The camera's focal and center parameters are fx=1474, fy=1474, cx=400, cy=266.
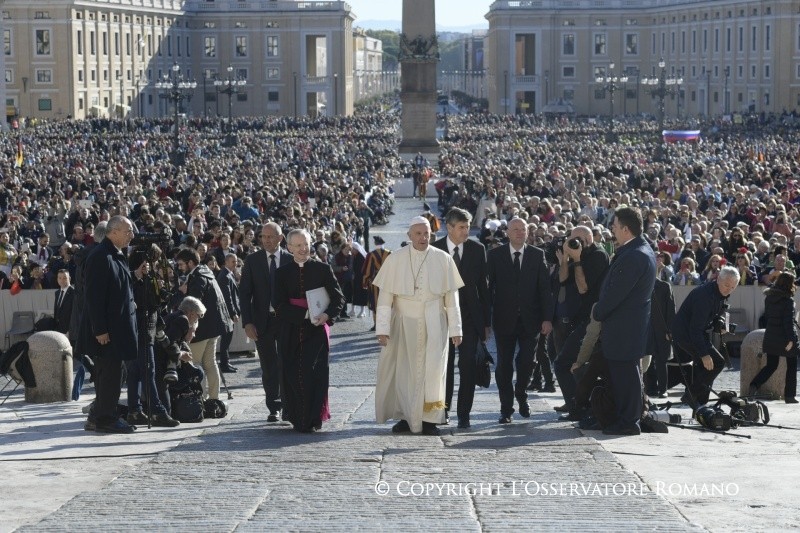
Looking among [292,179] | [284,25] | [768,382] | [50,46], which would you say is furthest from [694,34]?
[768,382]

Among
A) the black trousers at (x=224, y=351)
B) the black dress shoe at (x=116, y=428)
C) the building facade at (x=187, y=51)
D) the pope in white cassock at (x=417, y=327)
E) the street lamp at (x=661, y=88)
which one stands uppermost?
the building facade at (x=187, y=51)

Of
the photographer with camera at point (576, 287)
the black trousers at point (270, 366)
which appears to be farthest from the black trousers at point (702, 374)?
the black trousers at point (270, 366)

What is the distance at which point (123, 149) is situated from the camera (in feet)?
162

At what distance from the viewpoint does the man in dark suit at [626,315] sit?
8.97 meters

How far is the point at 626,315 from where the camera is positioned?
904cm

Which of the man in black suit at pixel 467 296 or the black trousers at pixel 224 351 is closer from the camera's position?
the man in black suit at pixel 467 296

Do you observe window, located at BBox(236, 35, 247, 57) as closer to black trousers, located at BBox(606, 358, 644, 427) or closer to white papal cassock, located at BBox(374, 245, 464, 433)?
white papal cassock, located at BBox(374, 245, 464, 433)

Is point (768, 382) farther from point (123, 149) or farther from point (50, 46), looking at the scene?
point (50, 46)

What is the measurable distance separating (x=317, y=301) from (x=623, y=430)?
2.09 metres

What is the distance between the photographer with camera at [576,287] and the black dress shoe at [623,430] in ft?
3.52

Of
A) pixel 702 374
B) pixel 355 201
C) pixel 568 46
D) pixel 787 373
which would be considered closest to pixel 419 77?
pixel 355 201

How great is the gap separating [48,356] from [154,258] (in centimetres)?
229

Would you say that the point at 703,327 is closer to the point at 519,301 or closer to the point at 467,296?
the point at 519,301

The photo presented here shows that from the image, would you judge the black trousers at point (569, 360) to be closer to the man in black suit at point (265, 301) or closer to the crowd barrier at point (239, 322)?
the man in black suit at point (265, 301)
